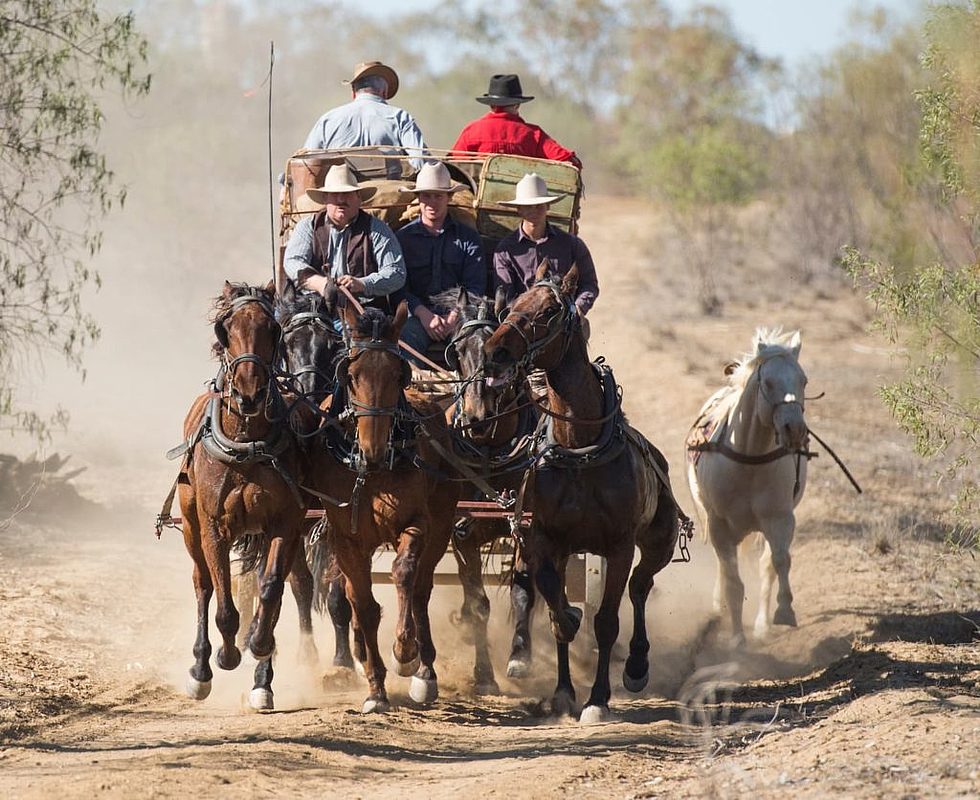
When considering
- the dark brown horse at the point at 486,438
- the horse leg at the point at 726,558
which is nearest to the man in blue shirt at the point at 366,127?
the dark brown horse at the point at 486,438

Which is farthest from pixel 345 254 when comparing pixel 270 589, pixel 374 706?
pixel 374 706

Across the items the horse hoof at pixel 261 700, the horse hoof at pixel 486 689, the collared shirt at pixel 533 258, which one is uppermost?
the collared shirt at pixel 533 258

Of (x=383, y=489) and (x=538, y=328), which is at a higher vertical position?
(x=538, y=328)

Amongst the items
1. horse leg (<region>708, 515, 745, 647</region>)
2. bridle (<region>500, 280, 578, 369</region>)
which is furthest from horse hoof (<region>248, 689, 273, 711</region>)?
horse leg (<region>708, 515, 745, 647</region>)

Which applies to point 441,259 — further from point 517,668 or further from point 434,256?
point 517,668

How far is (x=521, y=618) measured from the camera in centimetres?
856

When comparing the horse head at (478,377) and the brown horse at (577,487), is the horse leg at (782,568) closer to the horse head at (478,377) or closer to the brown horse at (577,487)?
the brown horse at (577,487)

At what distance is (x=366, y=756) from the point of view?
712 cm

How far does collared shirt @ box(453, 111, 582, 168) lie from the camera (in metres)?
10.9

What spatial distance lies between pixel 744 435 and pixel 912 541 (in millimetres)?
3639

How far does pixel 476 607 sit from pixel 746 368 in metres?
2.66

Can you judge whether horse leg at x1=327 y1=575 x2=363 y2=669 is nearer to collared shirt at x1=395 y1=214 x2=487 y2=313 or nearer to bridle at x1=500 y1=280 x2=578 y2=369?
collared shirt at x1=395 y1=214 x2=487 y2=313

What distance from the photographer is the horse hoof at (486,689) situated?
29.9 ft

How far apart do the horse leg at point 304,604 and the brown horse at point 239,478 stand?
4.76ft
